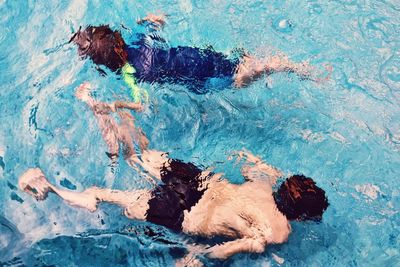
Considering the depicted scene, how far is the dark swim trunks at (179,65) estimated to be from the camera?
3.51m

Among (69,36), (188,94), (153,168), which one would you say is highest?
(69,36)

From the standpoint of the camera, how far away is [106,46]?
3.14 metres

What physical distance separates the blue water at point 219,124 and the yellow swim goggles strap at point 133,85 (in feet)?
0.24

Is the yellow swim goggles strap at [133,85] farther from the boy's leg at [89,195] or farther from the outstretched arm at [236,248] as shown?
the outstretched arm at [236,248]

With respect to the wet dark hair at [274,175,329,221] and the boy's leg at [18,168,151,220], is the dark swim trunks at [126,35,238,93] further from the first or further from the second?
the wet dark hair at [274,175,329,221]

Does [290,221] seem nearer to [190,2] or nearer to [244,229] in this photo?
[244,229]

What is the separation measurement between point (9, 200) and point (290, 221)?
7.79 feet

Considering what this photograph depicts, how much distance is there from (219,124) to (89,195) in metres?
1.35

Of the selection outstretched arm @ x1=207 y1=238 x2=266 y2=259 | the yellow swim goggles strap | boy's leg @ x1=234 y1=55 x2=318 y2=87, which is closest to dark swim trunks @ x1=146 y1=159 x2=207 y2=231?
outstretched arm @ x1=207 y1=238 x2=266 y2=259

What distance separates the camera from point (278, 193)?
284 centimetres

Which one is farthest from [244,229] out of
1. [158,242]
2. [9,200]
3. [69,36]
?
[69,36]

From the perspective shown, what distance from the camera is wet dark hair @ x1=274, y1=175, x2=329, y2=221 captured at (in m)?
2.69

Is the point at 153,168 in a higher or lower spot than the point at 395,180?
higher

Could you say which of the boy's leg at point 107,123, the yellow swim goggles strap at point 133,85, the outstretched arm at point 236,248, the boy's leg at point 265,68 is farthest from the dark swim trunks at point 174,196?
the boy's leg at point 265,68
